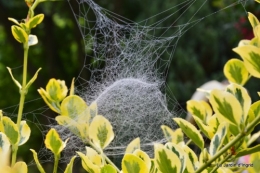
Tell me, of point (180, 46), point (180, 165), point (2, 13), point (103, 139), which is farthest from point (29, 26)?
point (2, 13)

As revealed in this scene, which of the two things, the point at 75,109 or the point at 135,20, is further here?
the point at 135,20

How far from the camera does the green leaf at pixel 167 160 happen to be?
33 cm

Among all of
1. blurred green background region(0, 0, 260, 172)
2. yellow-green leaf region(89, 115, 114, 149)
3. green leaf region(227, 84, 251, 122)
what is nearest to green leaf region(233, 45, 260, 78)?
green leaf region(227, 84, 251, 122)

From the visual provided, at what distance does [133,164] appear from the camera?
33 centimetres

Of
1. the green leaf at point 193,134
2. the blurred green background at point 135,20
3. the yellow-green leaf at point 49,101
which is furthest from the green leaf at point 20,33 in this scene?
the blurred green background at point 135,20

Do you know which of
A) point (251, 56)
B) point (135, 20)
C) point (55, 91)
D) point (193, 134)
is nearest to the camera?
point (251, 56)

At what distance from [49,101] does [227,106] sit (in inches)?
10.0

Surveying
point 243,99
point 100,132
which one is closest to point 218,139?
point 243,99

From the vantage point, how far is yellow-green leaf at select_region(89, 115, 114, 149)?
18.6 inches

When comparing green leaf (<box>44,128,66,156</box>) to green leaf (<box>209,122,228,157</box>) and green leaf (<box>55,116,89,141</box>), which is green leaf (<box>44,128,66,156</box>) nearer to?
green leaf (<box>55,116,89,141</box>)

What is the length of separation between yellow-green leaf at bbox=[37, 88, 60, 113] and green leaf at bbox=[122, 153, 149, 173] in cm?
20

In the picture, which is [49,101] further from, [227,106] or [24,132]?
[227,106]

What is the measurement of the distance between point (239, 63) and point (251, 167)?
0.32 ft

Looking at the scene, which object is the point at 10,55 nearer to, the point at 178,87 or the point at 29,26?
the point at 178,87
